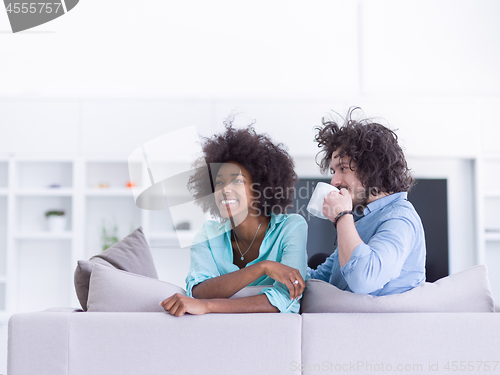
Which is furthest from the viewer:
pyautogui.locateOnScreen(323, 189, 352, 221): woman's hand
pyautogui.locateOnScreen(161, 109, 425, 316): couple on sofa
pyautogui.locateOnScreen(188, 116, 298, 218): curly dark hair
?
pyautogui.locateOnScreen(188, 116, 298, 218): curly dark hair

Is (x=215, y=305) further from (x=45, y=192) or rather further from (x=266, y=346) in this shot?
(x=45, y=192)

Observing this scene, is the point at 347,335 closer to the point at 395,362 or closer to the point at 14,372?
the point at 395,362

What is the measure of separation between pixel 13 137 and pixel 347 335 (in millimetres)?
3559

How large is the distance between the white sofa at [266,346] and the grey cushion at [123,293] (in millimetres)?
100

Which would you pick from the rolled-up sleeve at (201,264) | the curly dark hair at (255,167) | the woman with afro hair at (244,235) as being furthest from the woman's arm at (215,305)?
the curly dark hair at (255,167)

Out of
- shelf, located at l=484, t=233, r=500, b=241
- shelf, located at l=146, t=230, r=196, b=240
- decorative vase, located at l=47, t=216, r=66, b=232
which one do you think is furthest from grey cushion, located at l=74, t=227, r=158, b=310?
shelf, located at l=484, t=233, r=500, b=241

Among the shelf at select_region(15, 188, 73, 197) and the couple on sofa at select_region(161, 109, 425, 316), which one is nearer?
the couple on sofa at select_region(161, 109, 425, 316)

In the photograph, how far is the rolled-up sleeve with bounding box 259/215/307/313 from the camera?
119 centimetres

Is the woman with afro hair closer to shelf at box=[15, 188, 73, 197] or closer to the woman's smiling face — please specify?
the woman's smiling face

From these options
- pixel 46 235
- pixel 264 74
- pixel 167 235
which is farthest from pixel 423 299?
pixel 46 235

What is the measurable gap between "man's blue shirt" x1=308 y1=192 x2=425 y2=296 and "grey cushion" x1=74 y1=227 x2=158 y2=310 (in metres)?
0.77

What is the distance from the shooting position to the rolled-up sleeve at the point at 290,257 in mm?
1189

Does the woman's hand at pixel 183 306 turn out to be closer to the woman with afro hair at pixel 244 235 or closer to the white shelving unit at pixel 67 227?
the woman with afro hair at pixel 244 235

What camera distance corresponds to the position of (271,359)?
3.52ft
